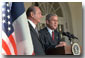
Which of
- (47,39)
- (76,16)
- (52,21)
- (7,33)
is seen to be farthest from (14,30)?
(76,16)

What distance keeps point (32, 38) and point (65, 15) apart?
31.1 inches

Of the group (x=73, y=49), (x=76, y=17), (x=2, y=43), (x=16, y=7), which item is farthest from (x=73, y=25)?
(x=2, y=43)

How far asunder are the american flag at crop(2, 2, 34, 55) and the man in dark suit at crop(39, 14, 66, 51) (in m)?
0.27

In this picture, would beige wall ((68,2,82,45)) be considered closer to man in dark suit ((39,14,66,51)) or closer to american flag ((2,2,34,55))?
man in dark suit ((39,14,66,51))

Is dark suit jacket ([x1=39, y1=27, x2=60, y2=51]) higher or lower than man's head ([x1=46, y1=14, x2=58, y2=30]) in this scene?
lower

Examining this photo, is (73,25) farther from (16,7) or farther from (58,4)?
(16,7)

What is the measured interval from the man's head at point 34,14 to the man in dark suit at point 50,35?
0.58ft

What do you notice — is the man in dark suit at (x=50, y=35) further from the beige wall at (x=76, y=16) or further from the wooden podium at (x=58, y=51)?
the beige wall at (x=76, y=16)

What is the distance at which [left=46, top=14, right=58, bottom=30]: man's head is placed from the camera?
304 cm

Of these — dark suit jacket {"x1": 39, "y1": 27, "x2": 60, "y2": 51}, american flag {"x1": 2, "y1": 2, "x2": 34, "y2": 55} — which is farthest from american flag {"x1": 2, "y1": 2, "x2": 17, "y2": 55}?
dark suit jacket {"x1": 39, "y1": 27, "x2": 60, "y2": 51}

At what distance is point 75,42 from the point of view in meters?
3.03

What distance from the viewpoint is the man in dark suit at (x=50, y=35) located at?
3.01m

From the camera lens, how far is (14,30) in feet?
9.86

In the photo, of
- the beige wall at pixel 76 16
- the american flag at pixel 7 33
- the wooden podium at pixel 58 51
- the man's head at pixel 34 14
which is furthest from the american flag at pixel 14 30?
the beige wall at pixel 76 16
